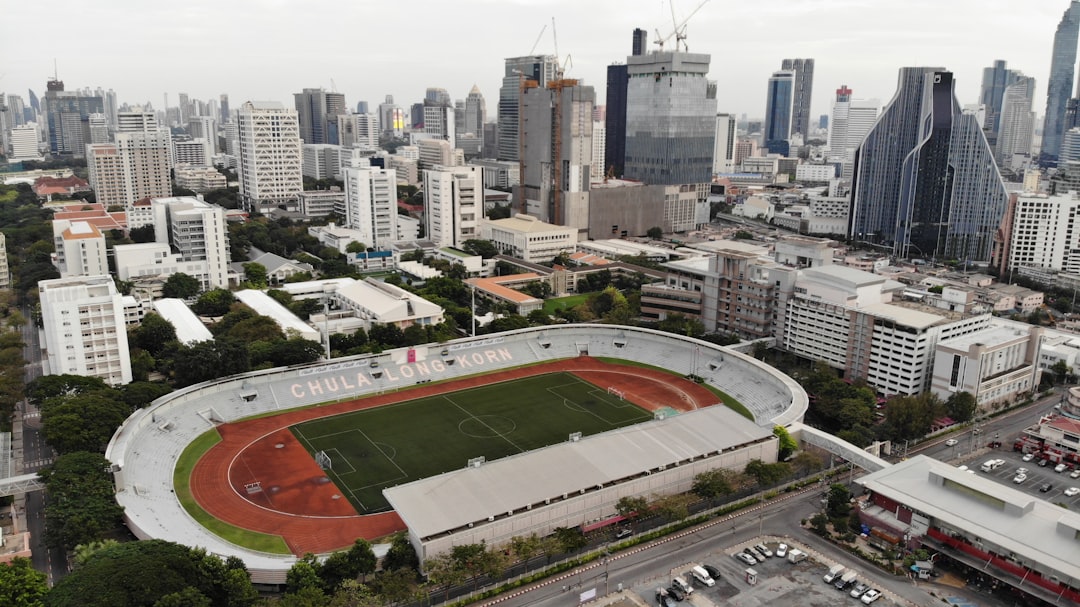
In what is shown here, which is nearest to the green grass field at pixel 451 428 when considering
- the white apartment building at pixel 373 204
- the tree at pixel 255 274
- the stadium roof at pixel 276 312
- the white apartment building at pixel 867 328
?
the stadium roof at pixel 276 312

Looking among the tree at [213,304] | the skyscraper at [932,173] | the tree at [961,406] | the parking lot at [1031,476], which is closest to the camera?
the parking lot at [1031,476]

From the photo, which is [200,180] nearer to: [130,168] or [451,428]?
[130,168]

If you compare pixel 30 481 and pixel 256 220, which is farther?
pixel 256 220

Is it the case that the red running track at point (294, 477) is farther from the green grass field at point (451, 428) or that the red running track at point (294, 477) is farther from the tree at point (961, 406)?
the tree at point (961, 406)


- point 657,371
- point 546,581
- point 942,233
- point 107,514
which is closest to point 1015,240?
point 942,233

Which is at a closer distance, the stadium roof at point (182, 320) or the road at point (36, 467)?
the road at point (36, 467)

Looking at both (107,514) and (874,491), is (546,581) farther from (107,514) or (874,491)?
(107,514)

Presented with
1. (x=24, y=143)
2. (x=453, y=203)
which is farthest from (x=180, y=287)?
(x=24, y=143)
